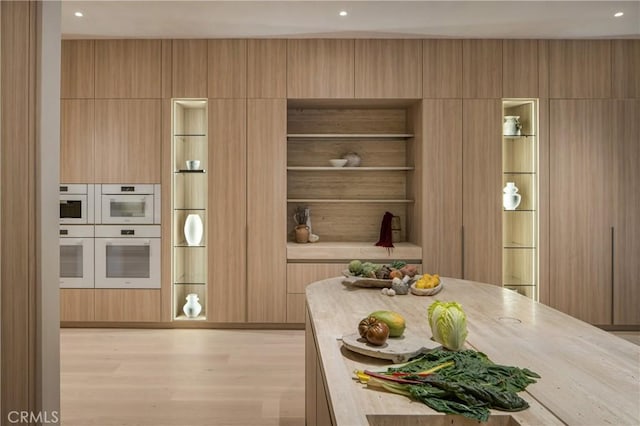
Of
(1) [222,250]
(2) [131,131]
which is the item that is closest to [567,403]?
(1) [222,250]

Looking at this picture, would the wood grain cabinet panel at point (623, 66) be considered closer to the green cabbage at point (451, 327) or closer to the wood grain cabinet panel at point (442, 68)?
the wood grain cabinet panel at point (442, 68)

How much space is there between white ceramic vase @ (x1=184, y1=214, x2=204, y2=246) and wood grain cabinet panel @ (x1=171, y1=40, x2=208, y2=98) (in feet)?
3.84

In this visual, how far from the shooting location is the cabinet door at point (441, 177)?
4.52 meters

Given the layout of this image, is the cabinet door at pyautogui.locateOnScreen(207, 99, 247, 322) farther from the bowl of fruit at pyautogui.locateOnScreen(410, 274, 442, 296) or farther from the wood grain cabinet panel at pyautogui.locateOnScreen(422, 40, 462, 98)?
the bowl of fruit at pyautogui.locateOnScreen(410, 274, 442, 296)

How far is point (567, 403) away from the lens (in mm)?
1159

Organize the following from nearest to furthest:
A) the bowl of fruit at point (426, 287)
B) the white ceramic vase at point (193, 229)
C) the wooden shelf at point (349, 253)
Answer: the bowl of fruit at point (426, 287) < the wooden shelf at point (349, 253) < the white ceramic vase at point (193, 229)

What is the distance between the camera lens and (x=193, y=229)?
15.1 feet

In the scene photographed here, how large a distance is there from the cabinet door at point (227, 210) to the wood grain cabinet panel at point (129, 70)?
614 mm

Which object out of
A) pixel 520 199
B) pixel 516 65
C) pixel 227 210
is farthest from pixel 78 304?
pixel 516 65

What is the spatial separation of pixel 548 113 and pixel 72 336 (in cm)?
489

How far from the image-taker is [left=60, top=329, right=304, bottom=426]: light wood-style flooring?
274cm

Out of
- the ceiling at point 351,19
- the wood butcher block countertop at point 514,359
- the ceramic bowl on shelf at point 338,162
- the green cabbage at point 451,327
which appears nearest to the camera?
the wood butcher block countertop at point 514,359

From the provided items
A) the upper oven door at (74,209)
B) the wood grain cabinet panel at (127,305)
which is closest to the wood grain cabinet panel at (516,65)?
the wood grain cabinet panel at (127,305)

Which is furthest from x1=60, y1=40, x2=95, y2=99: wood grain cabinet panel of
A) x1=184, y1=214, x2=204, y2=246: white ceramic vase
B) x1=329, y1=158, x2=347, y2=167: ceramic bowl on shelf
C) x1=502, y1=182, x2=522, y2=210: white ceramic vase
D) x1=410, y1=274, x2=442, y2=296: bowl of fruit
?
x1=502, y1=182, x2=522, y2=210: white ceramic vase
